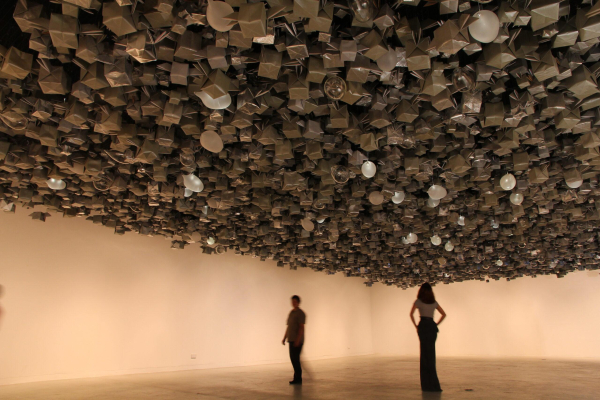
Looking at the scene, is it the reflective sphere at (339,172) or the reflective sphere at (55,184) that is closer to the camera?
the reflective sphere at (339,172)

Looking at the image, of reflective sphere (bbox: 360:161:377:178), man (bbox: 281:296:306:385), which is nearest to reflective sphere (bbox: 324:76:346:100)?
reflective sphere (bbox: 360:161:377:178)

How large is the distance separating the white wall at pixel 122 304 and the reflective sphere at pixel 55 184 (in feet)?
6.98

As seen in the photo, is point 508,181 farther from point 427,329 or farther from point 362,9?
point 362,9

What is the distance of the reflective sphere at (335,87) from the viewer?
8.01 ft

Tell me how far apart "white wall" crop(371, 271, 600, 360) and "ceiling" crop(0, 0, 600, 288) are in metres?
6.76

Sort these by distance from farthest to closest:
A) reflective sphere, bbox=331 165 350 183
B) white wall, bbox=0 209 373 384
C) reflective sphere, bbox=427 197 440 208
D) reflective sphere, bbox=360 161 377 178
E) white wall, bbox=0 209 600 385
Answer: white wall, bbox=0 209 600 385
white wall, bbox=0 209 373 384
reflective sphere, bbox=427 197 440 208
reflective sphere, bbox=331 165 350 183
reflective sphere, bbox=360 161 377 178

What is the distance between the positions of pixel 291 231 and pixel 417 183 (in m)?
2.53

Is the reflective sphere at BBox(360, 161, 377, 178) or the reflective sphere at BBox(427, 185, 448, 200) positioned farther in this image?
the reflective sphere at BBox(427, 185, 448, 200)

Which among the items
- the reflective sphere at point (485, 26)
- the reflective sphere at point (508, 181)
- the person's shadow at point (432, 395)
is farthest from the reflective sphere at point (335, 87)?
the person's shadow at point (432, 395)

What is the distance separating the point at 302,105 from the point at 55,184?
2.99 meters

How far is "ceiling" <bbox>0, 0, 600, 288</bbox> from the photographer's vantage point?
2.05 meters

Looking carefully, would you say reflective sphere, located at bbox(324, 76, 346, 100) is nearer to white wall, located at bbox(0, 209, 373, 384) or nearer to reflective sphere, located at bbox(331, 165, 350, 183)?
reflective sphere, located at bbox(331, 165, 350, 183)

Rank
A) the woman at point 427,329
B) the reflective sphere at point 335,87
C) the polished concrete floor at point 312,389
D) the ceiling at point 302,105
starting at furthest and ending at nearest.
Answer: the polished concrete floor at point 312,389 < the woman at point 427,329 < the reflective sphere at point 335,87 < the ceiling at point 302,105

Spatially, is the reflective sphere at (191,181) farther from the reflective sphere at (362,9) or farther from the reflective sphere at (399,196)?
the reflective sphere at (362,9)
